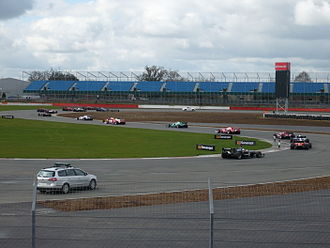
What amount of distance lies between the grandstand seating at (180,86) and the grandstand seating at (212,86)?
280 cm

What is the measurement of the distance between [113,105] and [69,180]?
132354 mm

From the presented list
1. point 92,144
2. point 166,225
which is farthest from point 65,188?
point 92,144

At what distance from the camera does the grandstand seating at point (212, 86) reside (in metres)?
176

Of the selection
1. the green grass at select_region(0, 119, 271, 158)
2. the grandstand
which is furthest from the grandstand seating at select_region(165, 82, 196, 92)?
the green grass at select_region(0, 119, 271, 158)

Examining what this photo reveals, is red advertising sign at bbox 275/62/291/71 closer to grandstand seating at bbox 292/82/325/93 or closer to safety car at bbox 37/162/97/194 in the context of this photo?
grandstand seating at bbox 292/82/325/93

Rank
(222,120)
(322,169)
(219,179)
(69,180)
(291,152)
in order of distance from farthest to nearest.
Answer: (222,120), (291,152), (322,169), (219,179), (69,180)

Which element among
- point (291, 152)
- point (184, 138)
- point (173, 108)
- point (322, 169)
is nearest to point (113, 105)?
point (173, 108)

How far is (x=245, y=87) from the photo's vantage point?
17512 cm

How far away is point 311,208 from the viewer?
52.7 ft

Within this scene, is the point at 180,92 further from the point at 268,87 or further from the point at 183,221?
the point at 183,221

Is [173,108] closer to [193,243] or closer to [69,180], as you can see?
[69,180]

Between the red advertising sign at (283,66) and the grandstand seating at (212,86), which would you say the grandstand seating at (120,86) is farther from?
the red advertising sign at (283,66)

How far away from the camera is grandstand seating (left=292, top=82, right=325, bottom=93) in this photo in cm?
16568

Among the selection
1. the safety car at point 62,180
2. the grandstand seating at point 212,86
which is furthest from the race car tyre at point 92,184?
the grandstand seating at point 212,86
